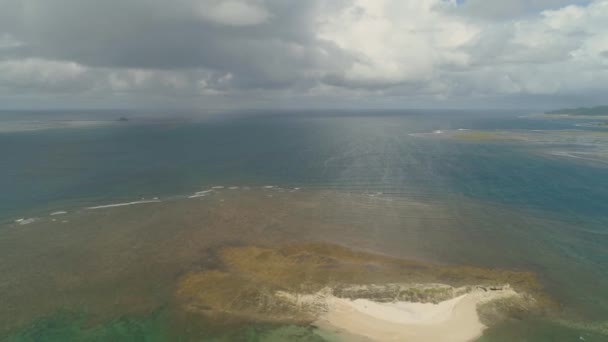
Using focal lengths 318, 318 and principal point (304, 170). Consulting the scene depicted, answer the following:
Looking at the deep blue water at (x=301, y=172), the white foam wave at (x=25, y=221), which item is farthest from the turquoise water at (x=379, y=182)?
the white foam wave at (x=25, y=221)

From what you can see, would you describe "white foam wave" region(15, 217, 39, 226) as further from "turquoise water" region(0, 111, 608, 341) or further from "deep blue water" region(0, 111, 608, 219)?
"deep blue water" region(0, 111, 608, 219)

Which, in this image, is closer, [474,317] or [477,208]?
[474,317]

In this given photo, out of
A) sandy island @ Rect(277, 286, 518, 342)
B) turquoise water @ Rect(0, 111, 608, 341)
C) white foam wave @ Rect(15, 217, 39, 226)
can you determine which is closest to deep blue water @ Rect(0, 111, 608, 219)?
turquoise water @ Rect(0, 111, 608, 341)

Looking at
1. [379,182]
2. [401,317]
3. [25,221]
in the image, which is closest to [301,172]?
[379,182]

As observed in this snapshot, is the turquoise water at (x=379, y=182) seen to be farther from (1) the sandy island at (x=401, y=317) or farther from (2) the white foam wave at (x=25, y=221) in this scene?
(1) the sandy island at (x=401, y=317)

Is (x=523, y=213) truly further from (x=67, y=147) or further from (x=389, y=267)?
(x=67, y=147)

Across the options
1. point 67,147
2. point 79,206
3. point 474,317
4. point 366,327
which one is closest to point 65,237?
point 79,206

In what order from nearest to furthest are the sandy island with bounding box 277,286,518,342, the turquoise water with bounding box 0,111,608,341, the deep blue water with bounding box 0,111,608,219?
the sandy island with bounding box 277,286,518,342 < the turquoise water with bounding box 0,111,608,341 < the deep blue water with bounding box 0,111,608,219

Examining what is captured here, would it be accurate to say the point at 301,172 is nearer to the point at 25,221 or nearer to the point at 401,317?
the point at 25,221
